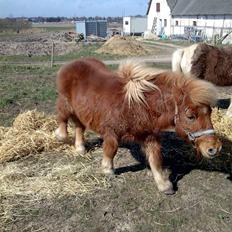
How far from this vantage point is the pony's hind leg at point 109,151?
4.50 metres

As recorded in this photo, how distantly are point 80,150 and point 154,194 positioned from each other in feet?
5.17

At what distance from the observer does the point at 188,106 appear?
4023 millimetres

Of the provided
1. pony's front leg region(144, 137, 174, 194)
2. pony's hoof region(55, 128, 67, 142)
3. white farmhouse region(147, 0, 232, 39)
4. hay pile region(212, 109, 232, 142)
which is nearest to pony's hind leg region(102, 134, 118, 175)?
pony's front leg region(144, 137, 174, 194)

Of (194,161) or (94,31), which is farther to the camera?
(94,31)

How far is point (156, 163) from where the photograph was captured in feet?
14.9

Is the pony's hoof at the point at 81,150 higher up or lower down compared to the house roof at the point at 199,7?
lower down

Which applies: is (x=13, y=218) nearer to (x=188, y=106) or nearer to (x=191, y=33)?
(x=188, y=106)

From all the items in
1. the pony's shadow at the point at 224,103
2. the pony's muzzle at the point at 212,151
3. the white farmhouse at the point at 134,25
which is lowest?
the white farmhouse at the point at 134,25

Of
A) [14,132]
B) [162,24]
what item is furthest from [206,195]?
[162,24]

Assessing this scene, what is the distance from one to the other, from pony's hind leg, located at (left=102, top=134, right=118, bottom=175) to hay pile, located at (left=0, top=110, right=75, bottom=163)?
3.37 ft

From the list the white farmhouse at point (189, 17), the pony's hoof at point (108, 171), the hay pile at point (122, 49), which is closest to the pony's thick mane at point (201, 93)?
the pony's hoof at point (108, 171)

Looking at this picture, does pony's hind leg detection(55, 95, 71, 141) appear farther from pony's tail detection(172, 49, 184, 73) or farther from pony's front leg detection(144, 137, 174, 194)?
pony's tail detection(172, 49, 184, 73)

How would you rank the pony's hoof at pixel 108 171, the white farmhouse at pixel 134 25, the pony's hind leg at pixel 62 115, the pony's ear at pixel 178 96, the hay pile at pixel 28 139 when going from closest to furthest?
the pony's ear at pixel 178 96 < the pony's hoof at pixel 108 171 < the pony's hind leg at pixel 62 115 < the hay pile at pixel 28 139 < the white farmhouse at pixel 134 25

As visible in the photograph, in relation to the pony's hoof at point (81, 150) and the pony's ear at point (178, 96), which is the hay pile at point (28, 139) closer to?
the pony's hoof at point (81, 150)
